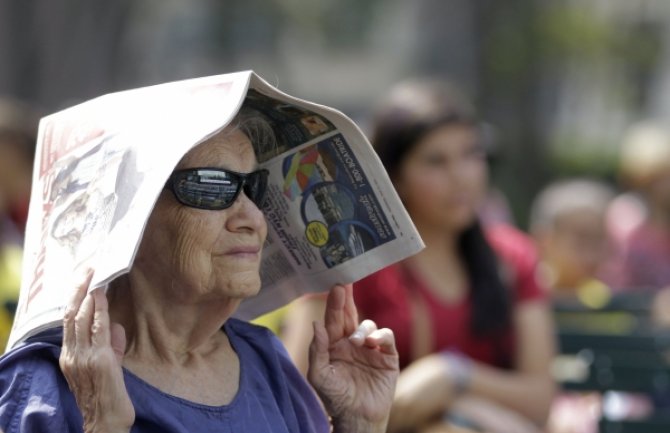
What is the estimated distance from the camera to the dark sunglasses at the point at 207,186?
2.74 m

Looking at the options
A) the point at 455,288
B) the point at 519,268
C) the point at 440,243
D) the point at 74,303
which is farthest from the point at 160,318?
the point at 519,268

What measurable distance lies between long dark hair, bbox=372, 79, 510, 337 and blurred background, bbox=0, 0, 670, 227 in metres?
0.51

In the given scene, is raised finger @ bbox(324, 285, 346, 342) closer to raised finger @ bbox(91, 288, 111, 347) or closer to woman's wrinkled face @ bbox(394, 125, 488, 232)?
raised finger @ bbox(91, 288, 111, 347)

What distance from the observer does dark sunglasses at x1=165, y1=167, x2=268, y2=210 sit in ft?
9.00

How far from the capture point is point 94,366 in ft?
8.25

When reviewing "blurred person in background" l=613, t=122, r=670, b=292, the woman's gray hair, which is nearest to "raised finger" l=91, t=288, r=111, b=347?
the woman's gray hair

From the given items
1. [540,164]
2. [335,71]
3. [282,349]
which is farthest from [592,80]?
[282,349]

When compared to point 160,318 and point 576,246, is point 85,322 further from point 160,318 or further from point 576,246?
point 576,246

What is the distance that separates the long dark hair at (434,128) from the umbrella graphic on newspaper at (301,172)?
6.61 ft

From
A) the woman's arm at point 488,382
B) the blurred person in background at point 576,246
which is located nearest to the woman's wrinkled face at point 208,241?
the woman's arm at point 488,382

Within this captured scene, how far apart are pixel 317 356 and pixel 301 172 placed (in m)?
0.41

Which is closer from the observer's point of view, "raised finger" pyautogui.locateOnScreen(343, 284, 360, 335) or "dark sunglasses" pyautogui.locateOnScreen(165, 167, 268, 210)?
"dark sunglasses" pyautogui.locateOnScreen(165, 167, 268, 210)

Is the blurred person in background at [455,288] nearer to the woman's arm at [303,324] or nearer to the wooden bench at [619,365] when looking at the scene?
the woman's arm at [303,324]

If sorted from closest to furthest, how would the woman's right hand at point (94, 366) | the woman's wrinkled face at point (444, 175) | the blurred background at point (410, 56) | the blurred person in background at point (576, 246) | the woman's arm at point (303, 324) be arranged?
1. the woman's right hand at point (94, 366)
2. the woman's arm at point (303, 324)
3. the woman's wrinkled face at point (444, 175)
4. the blurred person in background at point (576, 246)
5. the blurred background at point (410, 56)
